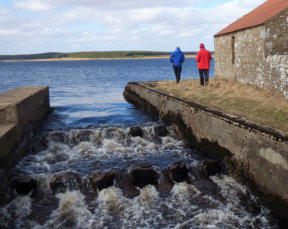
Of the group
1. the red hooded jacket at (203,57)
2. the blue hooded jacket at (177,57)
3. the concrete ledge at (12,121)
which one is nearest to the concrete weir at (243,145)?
the red hooded jacket at (203,57)

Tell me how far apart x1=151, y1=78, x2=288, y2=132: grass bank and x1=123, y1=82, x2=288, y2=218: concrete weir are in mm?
580

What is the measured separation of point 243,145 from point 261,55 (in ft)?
19.0

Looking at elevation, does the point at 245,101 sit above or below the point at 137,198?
above

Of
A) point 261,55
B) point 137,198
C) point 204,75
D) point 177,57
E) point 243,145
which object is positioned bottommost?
point 137,198

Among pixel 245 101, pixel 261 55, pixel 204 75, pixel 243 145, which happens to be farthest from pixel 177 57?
pixel 243 145

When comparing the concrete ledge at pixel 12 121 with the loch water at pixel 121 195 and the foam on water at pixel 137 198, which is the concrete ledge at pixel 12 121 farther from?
the foam on water at pixel 137 198

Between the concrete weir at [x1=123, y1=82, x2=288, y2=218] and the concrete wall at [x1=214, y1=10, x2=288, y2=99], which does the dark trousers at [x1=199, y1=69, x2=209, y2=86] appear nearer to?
the concrete wall at [x1=214, y1=10, x2=288, y2=99]

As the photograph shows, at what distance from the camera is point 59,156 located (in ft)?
32.0

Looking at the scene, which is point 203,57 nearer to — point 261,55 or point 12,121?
point 261,55

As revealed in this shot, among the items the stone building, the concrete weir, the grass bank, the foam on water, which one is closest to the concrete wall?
the stone building

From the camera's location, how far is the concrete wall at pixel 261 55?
1080cm

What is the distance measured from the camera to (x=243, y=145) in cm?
755

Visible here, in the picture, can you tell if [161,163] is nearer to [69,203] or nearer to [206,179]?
[206,179]

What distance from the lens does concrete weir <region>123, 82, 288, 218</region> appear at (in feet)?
20.6
